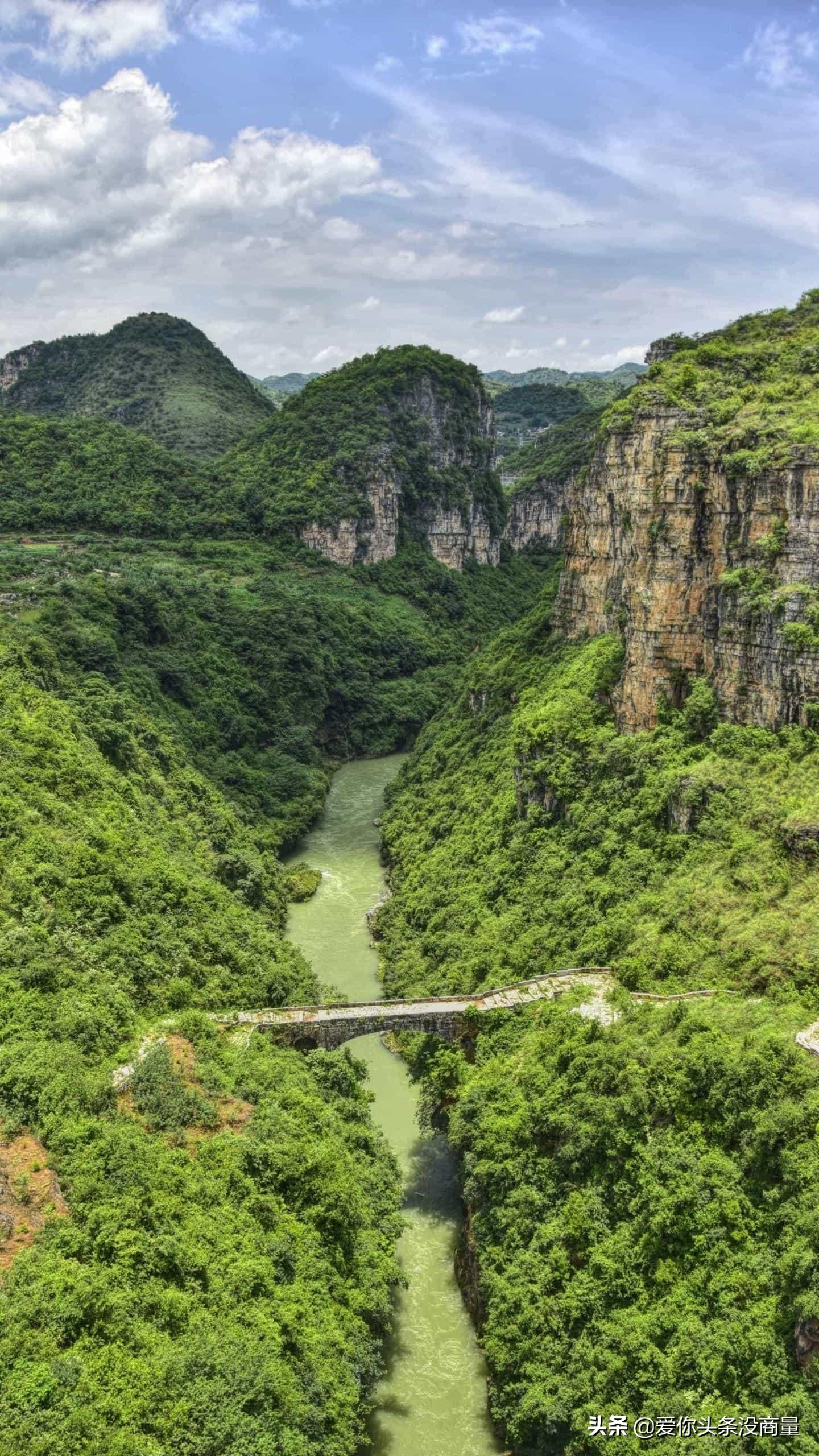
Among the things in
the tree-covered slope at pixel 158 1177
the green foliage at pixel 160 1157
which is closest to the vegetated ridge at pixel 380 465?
the green foliage at pixel 160 1157

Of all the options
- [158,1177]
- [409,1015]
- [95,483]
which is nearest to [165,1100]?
[158,1177]

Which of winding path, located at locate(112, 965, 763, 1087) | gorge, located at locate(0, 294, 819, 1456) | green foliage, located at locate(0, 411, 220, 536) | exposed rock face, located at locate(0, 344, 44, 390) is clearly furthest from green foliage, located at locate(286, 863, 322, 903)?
exposed rock face, located at locate(0, 344, 44, 390)

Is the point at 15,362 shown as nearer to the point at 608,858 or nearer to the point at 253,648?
the point at 253,648

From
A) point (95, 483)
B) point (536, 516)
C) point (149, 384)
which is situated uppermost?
point (149, 384)

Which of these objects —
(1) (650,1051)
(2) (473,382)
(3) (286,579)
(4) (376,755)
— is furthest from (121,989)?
(2) (473,382)

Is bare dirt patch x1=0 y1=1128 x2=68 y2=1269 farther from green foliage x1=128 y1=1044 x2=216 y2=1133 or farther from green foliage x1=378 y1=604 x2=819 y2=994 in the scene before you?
green foliage x1=378 y1=604 x2=819 y2=994

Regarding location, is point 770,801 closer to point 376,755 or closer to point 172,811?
point 172,811
